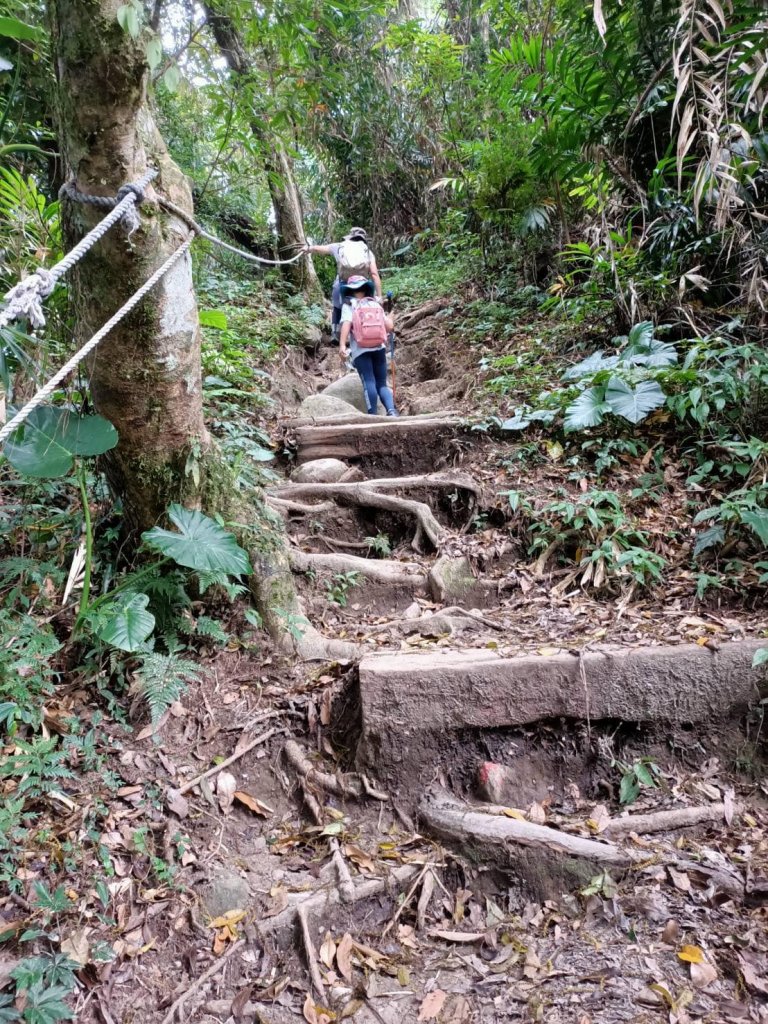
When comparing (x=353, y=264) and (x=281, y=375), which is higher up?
(x=353, y=264)

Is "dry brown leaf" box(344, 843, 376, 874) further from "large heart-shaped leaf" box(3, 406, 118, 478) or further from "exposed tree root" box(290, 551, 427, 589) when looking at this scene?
"large heart-shaped leaf" box(3, 406, 118, 478)

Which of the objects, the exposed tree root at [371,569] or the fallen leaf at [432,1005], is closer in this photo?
the fallen leaf at [432,1005]

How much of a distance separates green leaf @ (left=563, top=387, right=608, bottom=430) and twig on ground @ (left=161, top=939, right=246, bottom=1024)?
3.33 metres

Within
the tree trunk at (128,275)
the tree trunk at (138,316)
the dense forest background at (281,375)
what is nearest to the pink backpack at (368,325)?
the dense forest background at (281,375)

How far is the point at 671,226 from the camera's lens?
4500 mm

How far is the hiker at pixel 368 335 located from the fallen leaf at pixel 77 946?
15.4 ft

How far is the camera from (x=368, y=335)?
213 inches

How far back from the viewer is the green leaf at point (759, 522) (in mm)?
2893

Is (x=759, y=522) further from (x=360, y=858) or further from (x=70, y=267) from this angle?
(x=70, y=267)

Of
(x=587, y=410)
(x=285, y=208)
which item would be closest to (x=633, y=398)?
(x=587, y=410)

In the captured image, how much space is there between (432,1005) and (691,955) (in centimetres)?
80

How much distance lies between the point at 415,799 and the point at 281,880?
60cm

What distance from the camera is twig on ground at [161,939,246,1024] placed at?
1725 millimetres

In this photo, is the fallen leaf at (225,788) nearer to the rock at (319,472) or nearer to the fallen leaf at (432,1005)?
the fallen leaf at (432,1005)
